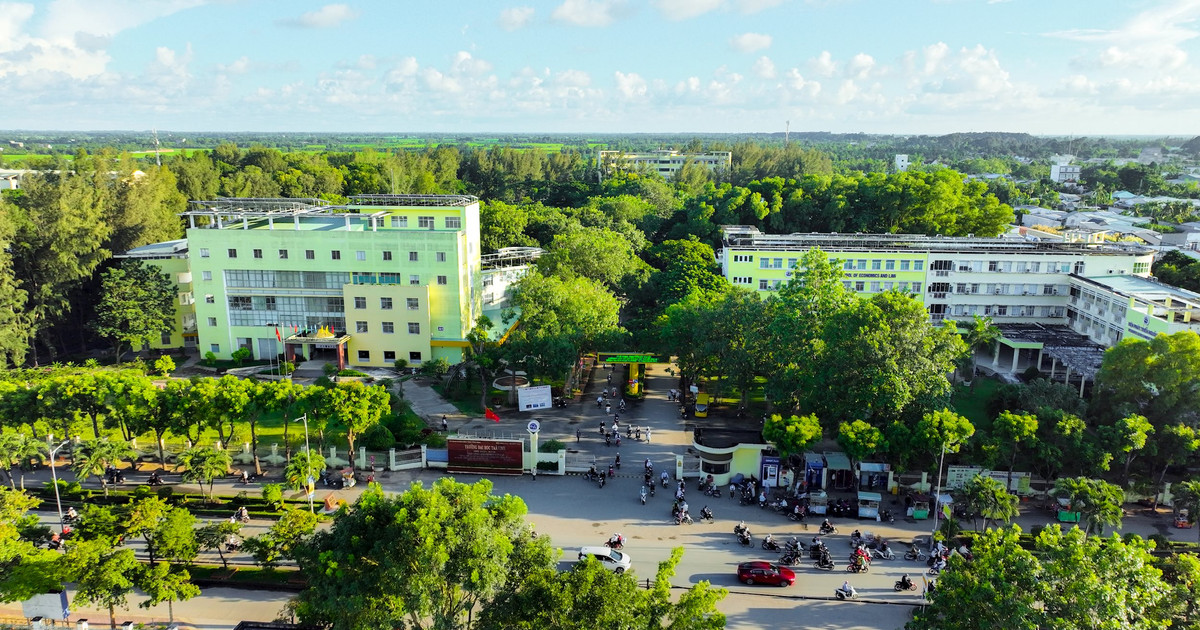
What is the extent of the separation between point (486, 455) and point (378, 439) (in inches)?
207

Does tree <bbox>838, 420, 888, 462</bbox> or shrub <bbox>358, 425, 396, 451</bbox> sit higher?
tree <bbox>838, 420, 888, 462</bbox>

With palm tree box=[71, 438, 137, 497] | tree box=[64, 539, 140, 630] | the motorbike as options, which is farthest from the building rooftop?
tree box=[64, 539, 140, 630]

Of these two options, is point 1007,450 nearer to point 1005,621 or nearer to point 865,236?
point 1005,621

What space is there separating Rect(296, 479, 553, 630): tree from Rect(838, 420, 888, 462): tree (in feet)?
53.0

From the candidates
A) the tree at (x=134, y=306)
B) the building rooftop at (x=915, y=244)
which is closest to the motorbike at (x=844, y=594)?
the building rooftop at (x=915, y=244)

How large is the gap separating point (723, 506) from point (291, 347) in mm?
33066

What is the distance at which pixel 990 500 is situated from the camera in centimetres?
2673

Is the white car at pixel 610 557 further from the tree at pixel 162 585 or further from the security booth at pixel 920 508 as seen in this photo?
the tree at pixel 162 585

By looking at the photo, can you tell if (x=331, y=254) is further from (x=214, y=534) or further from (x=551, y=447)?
(x=214, y=534)

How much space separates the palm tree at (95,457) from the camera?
3025cm

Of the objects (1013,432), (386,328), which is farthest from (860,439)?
(386,328)

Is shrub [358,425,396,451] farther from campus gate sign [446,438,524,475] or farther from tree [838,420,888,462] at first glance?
tree [838,420,888,462]

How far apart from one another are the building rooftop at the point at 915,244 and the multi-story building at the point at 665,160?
84040mm

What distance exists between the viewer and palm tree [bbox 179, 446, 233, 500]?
1182 inches
